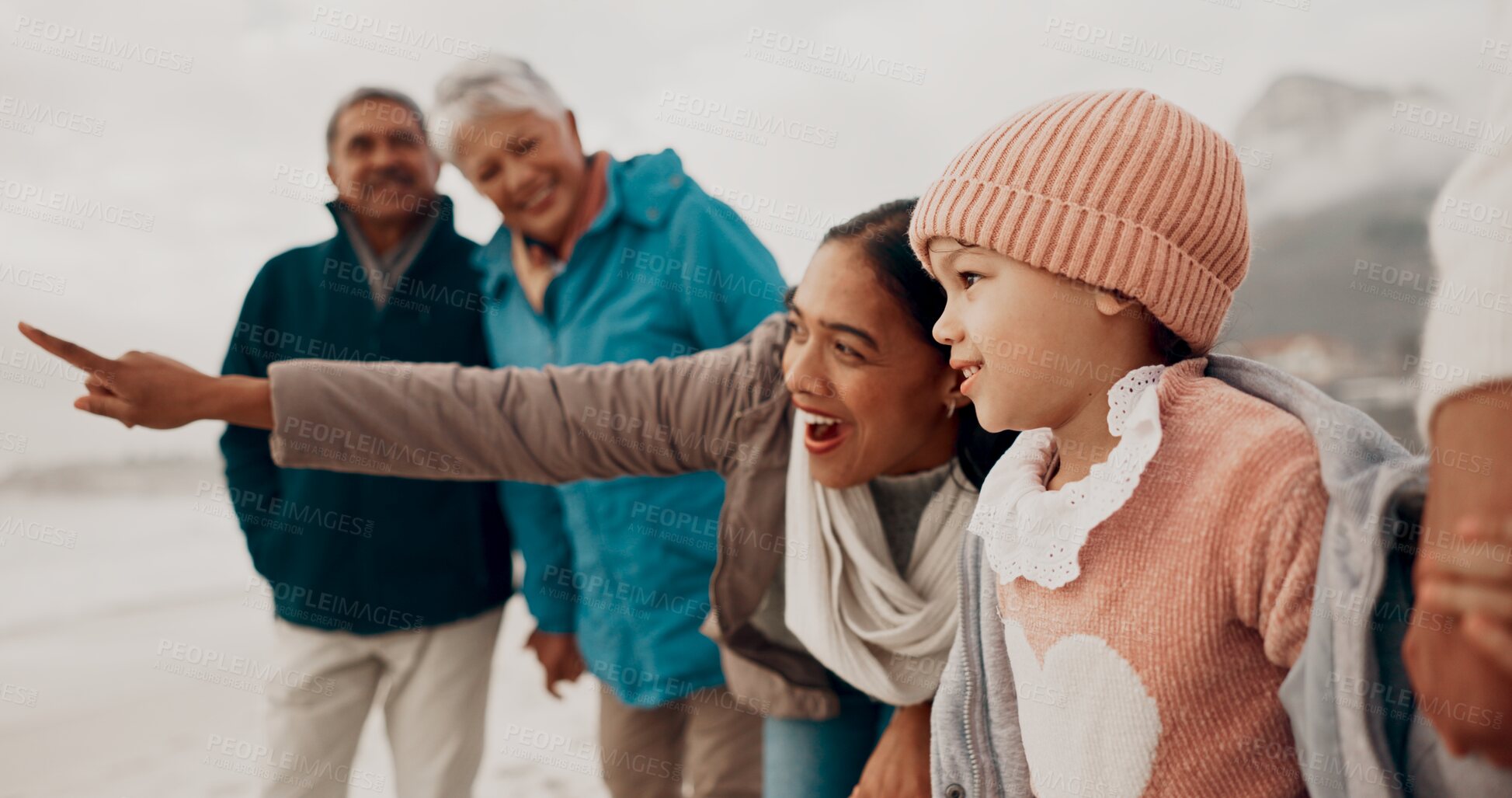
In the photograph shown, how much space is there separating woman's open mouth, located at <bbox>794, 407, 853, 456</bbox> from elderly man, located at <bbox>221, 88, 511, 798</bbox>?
3.77ft

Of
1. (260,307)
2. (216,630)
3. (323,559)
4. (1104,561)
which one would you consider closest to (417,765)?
(323,559)

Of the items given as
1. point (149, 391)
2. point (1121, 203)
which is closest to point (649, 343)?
point (149, 391)

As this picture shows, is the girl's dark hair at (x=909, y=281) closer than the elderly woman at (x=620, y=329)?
Yes

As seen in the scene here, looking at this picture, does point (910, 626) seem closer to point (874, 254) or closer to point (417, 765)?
point (874, 254)

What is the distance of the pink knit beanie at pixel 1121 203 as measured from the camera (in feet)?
3.20

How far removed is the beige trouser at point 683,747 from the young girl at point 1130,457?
985 millimetres

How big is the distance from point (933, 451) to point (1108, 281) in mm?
572

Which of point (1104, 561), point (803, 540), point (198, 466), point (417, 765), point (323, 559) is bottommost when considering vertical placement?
point (198, 466)

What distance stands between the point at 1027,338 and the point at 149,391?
1.23m

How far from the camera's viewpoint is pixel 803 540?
1.45 metres

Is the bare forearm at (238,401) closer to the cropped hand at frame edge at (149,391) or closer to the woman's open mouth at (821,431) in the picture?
the cropped hand at frame edge at (149,391)

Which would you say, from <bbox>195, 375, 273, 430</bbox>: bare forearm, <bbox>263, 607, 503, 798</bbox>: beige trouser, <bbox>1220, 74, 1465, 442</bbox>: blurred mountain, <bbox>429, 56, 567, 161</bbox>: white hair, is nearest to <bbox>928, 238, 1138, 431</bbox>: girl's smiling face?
<bbox>195, 375, 273, 430</bbox>: bare forearm

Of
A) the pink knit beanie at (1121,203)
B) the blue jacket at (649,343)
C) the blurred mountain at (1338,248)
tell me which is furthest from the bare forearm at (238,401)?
the blurred mountain at (1338,248)

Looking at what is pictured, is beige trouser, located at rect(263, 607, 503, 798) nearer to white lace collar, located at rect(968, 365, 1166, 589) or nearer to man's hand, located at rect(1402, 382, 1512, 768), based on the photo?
white lace collar, located at rect(968, 365, 1166, 589)
